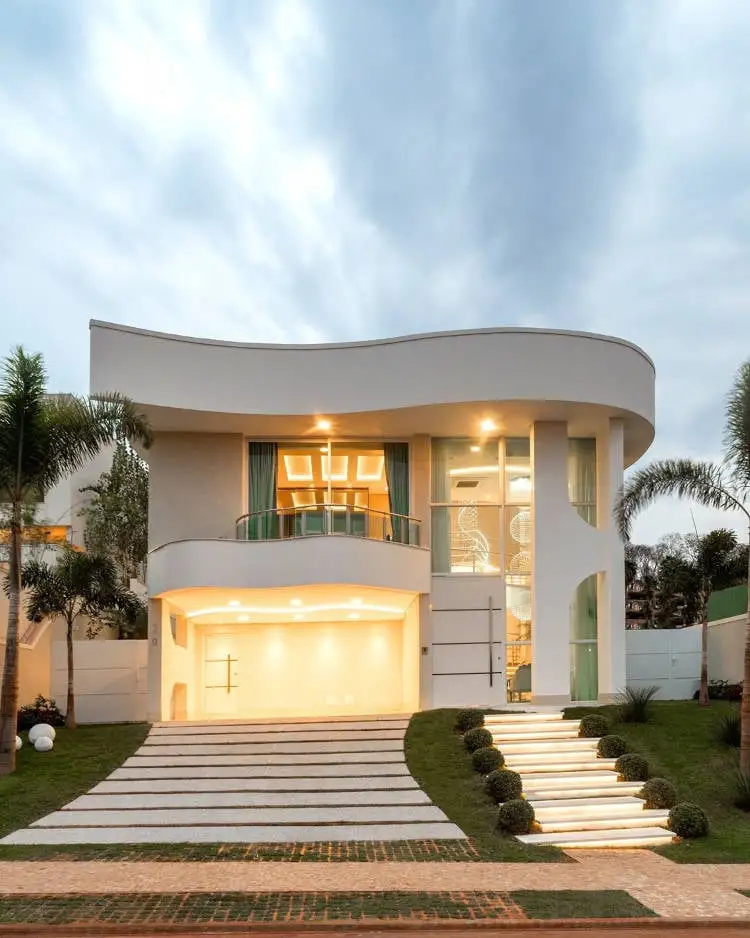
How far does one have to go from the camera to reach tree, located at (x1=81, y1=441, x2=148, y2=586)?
123 ft

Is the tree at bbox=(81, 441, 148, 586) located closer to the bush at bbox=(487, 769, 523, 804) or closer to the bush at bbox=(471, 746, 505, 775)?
the bush at bbox=(471, 746, 505, 775)

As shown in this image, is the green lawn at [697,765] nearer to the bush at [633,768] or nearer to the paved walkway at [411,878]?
the bush at [633,768]

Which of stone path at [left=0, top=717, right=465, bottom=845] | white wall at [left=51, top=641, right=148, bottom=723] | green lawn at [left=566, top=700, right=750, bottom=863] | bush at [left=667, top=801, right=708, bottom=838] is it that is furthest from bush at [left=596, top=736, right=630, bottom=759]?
white wall at [left=51, top=641, right=148, bottom=723]

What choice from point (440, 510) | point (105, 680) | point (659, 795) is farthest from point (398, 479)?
point (659, 795)

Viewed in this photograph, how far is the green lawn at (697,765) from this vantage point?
12.0m

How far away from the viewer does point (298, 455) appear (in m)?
22.7

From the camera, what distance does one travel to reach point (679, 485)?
16984 mm

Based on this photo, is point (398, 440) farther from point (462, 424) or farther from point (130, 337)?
point (130, 337)

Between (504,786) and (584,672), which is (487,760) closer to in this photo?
(504,786)

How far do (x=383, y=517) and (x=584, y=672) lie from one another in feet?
18.5

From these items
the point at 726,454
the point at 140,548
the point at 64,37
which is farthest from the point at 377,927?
the point at 140,548

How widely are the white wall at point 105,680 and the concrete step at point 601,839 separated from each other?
1116cm

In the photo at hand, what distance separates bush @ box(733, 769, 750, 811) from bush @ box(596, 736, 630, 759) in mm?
2295

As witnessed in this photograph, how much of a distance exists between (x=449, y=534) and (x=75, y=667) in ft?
28.6
